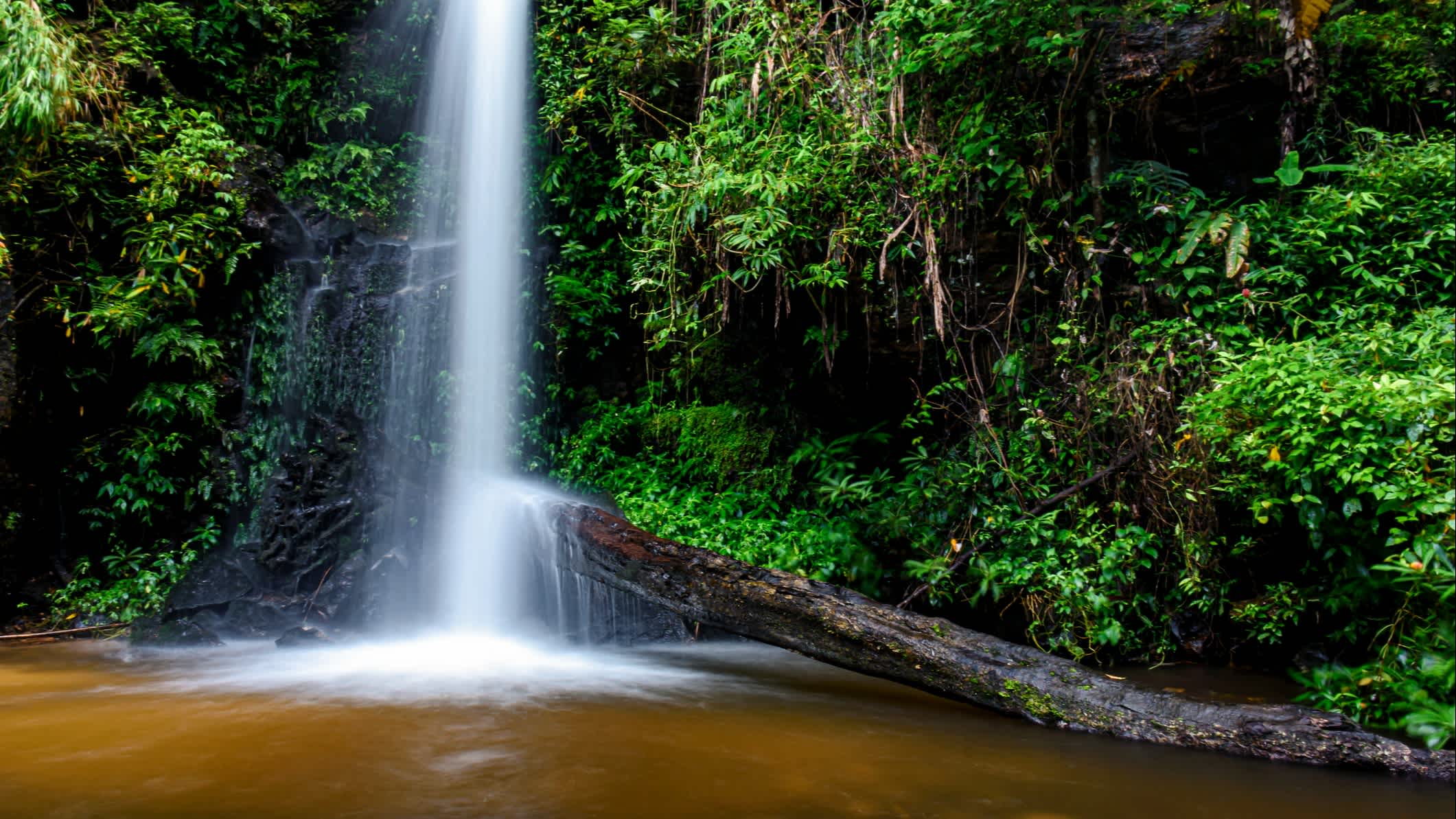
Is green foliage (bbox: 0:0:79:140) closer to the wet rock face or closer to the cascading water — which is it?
the wet rock face

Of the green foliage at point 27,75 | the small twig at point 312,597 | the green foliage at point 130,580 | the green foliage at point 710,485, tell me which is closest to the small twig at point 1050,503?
the green foliage at point 710,485

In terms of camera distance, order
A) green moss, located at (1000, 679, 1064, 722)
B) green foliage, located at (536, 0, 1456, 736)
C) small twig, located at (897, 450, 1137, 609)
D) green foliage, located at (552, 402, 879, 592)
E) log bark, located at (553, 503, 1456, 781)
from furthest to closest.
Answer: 1. green foliage, located at (552, 402, 879, 592)
2. small twig, located at (897, 450, 1137, 609)
3. green foliage, located at (536, 0, 1456, 736)
4. green moss, located at (1000, 679, 1064, 722)
5. log bark, located at (553, 503, 1456, 781)

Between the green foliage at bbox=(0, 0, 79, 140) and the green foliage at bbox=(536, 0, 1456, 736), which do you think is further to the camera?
the green foliage at bbox=(0, 0, 79, 140)

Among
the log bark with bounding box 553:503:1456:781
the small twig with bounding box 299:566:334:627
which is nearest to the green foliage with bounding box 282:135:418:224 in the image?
the small twig with bounding box 299:566:334:627

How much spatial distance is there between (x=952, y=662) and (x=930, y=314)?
2920 mm

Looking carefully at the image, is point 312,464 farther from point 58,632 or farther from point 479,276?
point 479,276

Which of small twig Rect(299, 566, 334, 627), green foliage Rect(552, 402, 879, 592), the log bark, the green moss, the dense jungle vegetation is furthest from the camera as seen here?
green foliage Rect(552, 402, 879, 592)

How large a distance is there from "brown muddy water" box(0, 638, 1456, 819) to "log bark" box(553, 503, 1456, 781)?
0.09 m

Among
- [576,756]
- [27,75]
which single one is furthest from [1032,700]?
[27,75]

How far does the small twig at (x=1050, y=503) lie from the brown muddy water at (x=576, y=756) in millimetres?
904

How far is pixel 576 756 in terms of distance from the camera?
11.1 feet

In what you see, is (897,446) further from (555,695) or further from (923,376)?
(555,695)

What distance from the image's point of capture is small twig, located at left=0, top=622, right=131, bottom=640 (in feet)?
19.6

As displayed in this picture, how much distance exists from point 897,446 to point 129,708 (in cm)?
537
